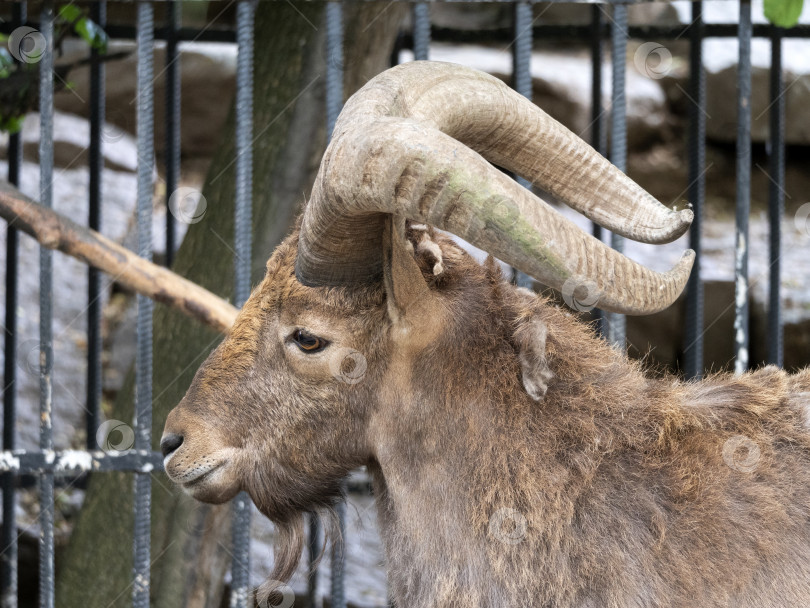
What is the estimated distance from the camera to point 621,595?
267 cm

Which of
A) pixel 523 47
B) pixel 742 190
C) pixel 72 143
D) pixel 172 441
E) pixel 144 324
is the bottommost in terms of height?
pixel 172 441

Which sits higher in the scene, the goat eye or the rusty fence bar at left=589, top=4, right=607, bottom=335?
the rusty fence bar at left=589, top=4, right=607, bottom=335

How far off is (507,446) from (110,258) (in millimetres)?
2151

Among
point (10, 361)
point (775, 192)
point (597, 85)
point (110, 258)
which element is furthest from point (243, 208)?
point (10, 361)

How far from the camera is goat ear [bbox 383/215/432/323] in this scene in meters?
2.78

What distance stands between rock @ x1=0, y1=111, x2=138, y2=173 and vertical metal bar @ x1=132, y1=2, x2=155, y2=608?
5.93 metres
